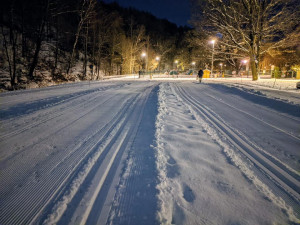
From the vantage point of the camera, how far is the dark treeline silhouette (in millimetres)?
17672

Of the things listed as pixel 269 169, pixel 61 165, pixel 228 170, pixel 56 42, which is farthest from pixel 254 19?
pixel 56 42

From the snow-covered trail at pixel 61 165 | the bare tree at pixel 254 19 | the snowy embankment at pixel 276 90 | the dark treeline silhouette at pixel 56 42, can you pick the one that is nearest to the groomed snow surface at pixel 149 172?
the snow-covered trail at pixel 61 165

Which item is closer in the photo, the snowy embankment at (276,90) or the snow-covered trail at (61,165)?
the snow-covered trail at (61,165)

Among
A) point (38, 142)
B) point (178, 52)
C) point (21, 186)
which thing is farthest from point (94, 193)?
point (178, 52)

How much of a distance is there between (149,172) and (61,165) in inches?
69.1

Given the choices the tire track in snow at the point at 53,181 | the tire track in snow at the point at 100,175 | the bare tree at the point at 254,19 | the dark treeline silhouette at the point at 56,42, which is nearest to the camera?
the tire track in snow at the point at 100,175

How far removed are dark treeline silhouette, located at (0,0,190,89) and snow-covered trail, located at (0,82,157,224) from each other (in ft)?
48.7

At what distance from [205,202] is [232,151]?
179 centimetres

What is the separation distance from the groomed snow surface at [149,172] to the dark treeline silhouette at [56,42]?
16.2m

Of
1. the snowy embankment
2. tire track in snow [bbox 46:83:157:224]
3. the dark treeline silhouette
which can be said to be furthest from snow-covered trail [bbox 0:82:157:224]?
the dark treeline silhouette

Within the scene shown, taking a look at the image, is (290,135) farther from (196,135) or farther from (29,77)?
(29,77)

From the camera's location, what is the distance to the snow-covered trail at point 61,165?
7.05 feet

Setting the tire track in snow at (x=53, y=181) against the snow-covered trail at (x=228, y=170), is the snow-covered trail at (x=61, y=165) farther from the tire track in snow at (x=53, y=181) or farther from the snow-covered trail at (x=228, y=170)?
the snow-covered trail at (x=228, y=170)

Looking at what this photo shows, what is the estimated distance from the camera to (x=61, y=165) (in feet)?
10.2
